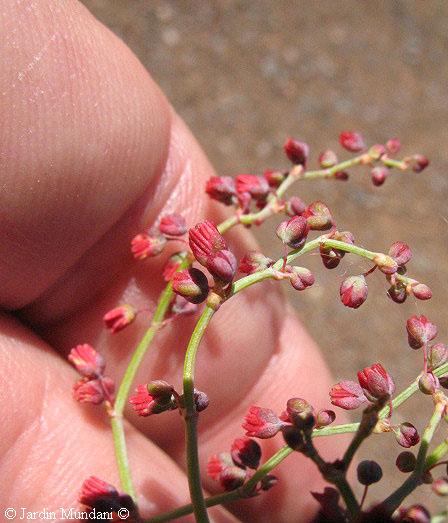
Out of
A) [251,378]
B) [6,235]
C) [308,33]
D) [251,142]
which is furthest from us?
[308,33]

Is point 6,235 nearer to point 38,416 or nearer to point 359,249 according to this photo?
point 38,416

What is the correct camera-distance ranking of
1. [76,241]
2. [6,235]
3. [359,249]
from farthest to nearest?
[76,241], [6,235], [359,249]

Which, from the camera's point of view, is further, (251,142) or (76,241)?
(251,142)

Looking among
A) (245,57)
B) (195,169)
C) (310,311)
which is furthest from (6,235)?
(245,57)

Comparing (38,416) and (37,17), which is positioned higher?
(37,17)

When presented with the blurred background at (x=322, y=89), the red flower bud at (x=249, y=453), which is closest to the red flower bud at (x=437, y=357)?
the red flower bud at (x=249, y=453)

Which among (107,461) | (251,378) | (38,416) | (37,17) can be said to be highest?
(37,17)

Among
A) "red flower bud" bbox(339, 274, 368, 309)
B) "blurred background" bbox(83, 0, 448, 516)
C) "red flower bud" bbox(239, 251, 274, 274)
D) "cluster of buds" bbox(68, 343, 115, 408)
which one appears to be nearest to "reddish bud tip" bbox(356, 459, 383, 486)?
"red flower bud" bbox(339, 274, 368, 309)
